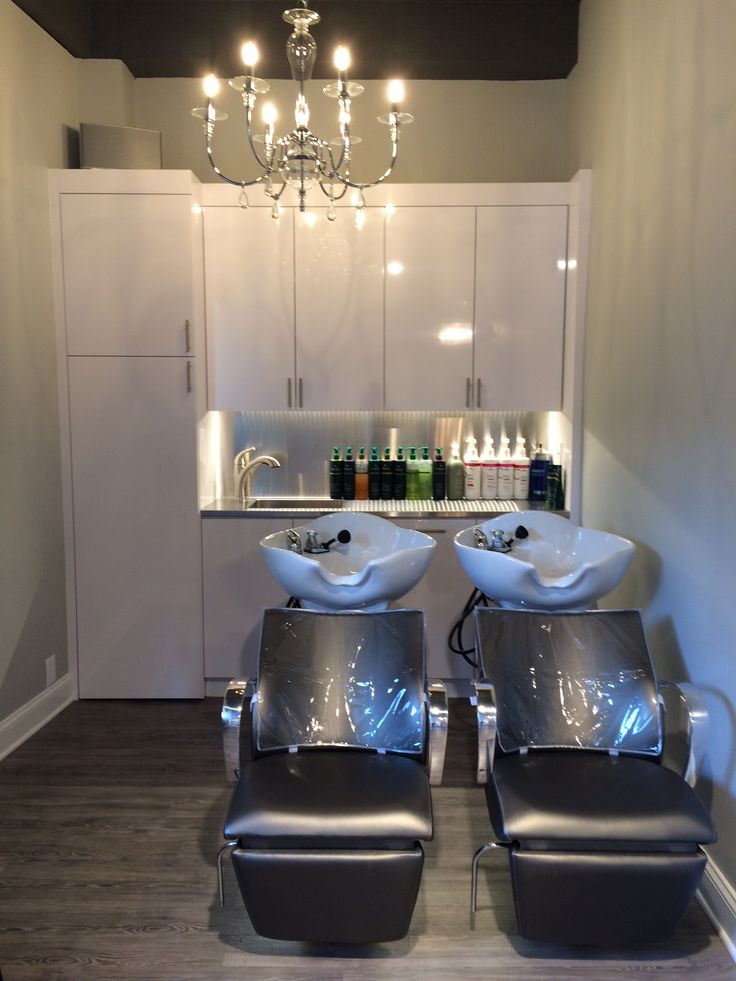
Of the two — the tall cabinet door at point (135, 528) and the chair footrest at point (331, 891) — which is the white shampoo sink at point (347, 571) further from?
the chair footrest at point (331, 891)

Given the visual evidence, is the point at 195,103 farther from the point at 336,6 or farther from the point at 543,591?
the point at 543,591

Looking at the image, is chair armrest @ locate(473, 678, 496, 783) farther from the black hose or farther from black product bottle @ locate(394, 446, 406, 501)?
black product bottle @ locate(394, 446, 406, 501)

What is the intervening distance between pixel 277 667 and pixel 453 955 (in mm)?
927

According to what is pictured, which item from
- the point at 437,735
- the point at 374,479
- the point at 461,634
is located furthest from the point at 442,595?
the point at 437,735

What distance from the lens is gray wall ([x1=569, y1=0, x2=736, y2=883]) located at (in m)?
2.17

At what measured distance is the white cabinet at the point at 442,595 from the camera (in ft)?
11.9

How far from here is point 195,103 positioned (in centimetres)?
393

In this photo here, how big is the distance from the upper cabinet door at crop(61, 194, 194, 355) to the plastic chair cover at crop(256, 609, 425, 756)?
1.63m

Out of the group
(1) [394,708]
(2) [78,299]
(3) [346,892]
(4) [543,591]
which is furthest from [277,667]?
(2) [78,299]

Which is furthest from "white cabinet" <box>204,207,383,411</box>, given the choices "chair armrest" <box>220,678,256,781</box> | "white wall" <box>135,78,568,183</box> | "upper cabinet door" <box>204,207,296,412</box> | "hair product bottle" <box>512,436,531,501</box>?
"chair armrest" <box>220,678,256,781</box>

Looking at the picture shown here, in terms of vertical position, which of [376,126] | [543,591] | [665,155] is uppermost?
[376,126]

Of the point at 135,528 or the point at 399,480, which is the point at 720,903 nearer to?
the point at 399,480

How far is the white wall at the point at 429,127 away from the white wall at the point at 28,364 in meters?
0.51

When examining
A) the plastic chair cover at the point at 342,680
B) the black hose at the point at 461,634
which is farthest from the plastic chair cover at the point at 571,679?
the black hose at the point at 461,634
